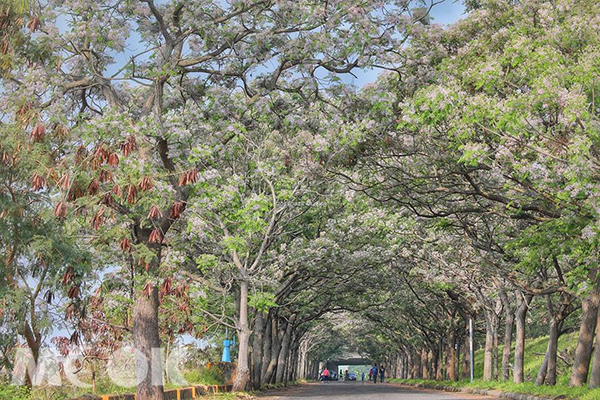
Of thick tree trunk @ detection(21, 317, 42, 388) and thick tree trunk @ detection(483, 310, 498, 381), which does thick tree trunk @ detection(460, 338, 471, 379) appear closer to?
thick tree trunk @ detection(483, 310, 498, 381)

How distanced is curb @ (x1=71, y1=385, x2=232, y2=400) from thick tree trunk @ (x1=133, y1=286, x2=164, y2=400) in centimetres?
40

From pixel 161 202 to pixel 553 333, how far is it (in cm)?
1520

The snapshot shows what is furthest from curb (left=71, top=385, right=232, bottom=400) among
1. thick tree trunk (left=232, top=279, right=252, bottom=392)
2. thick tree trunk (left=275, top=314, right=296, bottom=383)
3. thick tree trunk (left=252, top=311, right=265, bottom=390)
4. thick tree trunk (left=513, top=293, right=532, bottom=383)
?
thick tree trunk (left=275, top=314, right=296, bottom=383)

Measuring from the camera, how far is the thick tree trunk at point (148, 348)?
1459 cm

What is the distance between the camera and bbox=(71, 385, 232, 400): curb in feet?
42.4

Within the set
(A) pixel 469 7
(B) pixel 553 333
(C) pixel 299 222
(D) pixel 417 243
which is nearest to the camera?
(A) pixel 469 7

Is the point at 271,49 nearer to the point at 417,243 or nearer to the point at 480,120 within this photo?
the point at 480,120

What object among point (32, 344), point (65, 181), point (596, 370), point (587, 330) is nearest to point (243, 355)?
point (587, 330)

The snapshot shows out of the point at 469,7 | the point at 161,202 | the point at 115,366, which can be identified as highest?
the point at 469,7

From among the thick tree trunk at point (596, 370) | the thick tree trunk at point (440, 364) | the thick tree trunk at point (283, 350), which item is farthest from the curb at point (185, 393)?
the thick tree trunk at point (440, 364)

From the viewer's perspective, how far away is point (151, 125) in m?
14.2

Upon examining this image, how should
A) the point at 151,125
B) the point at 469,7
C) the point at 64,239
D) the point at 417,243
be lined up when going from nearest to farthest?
the point at 64,239
the point at 151,125
the point at 469,7
the point at 417,243

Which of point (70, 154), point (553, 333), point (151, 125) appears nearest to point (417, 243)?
point (553, 333)

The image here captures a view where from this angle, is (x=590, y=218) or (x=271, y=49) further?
(x=271, y=49)
